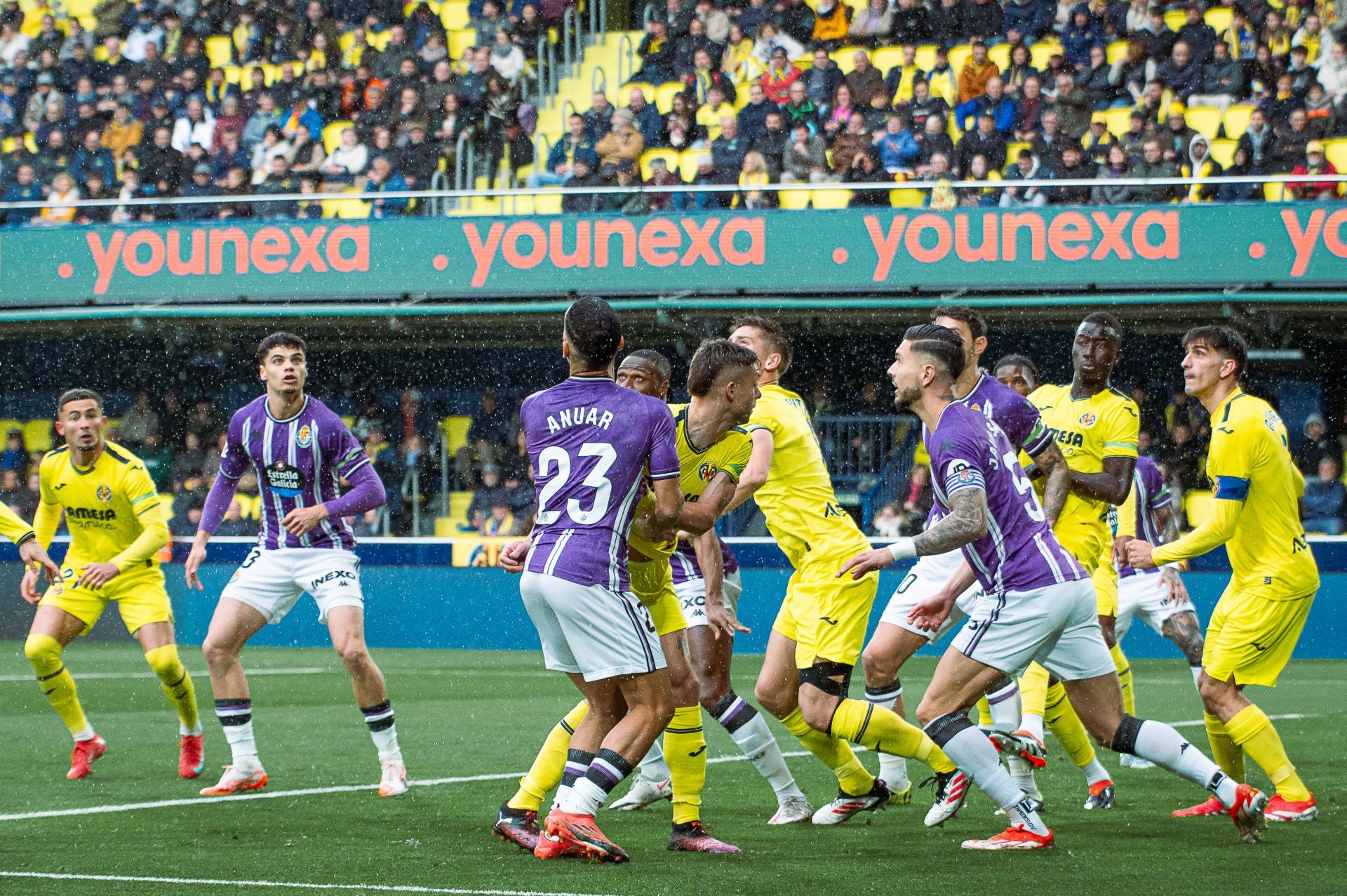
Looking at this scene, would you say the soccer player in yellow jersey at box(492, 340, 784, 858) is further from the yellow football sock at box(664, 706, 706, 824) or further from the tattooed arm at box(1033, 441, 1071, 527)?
the tattooed arm at box(1033, 441, 1071, 527)

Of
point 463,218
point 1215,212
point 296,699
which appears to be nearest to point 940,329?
point 296,699

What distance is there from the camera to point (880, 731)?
6672 mm

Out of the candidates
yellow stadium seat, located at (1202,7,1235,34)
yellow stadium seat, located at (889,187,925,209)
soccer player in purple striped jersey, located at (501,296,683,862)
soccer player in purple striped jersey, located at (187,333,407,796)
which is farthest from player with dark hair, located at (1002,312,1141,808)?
yellow stadium seat, located at (1202,7,1235,34)

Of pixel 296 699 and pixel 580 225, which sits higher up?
pixel 580 225

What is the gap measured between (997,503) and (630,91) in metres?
16.5

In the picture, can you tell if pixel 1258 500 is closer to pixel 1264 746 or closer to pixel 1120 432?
pixel 1264 746

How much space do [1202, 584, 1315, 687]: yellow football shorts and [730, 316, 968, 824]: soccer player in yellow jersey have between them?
1131 millimetres

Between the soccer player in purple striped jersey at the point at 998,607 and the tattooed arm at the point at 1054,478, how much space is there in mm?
1052

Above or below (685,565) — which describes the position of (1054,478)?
above

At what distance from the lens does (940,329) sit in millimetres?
6250

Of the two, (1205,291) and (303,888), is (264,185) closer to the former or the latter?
(1205,291)

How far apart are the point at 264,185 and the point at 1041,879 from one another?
1786 centimetres

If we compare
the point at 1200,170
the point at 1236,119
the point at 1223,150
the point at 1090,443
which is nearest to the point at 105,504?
the point at 1090,443

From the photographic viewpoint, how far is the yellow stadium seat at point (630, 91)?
71.8ft
